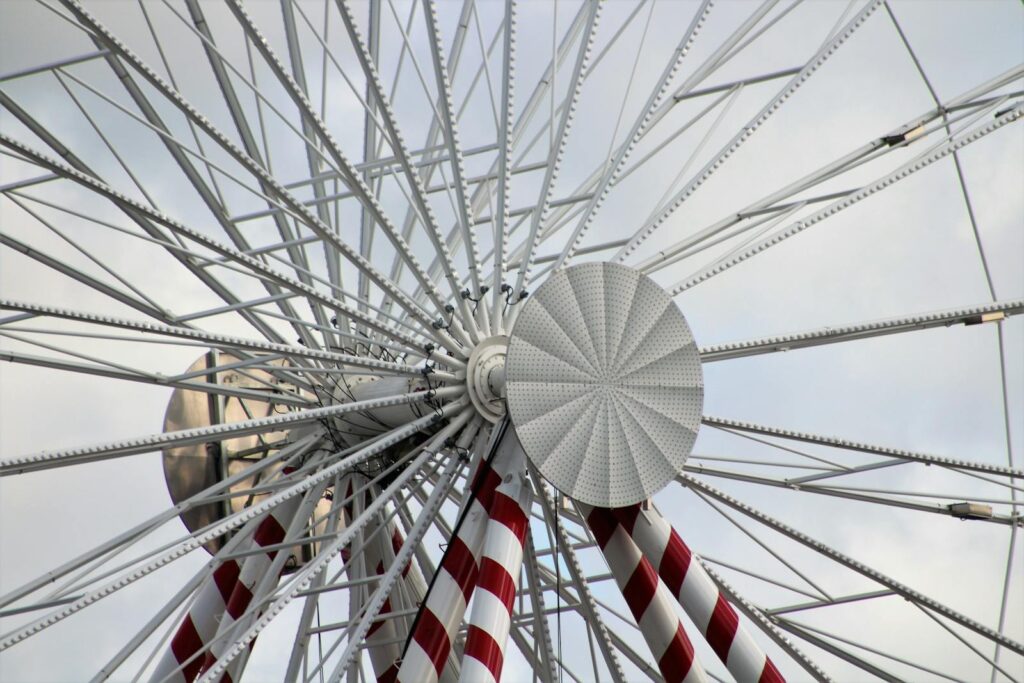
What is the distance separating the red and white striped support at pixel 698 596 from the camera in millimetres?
15297

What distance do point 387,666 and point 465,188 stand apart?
778 cm

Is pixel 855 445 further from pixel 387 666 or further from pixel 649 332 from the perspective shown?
pixel 387 666

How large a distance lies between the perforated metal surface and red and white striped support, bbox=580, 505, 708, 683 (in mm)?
1085

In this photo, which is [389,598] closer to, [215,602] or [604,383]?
[215,602]

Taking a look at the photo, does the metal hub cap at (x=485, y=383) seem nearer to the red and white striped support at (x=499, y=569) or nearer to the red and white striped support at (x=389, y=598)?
the red and white striped support at (x=499, y=569)

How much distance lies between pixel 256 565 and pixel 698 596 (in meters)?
7.30

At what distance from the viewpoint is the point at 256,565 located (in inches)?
790

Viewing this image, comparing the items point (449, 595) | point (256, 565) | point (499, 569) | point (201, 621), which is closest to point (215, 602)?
point (201, 621)

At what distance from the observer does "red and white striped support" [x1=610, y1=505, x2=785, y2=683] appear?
50.2 ft

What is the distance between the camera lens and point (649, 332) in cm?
1499

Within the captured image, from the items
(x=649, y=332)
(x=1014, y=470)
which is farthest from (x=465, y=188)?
(x=1014, y=470)

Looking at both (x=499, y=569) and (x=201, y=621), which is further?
(x=201, y=621)

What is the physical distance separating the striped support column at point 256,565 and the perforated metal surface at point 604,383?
663 centimetres

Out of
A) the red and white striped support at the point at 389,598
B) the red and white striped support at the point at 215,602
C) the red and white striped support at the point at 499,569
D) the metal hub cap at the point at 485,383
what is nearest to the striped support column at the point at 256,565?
the red and white striped support at the point at 215,602
